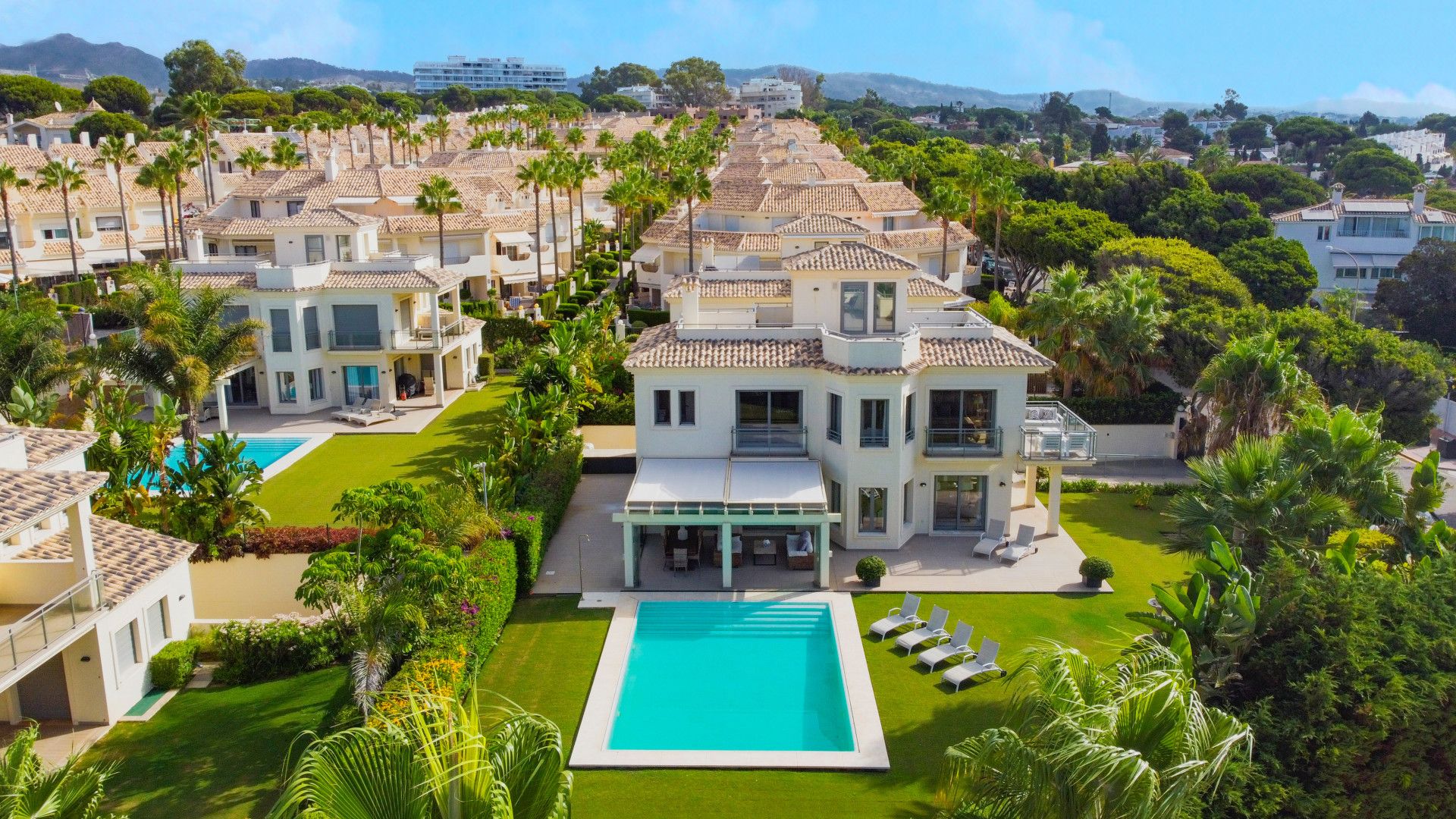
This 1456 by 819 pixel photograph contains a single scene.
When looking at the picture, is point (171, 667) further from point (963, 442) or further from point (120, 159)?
point (120, 159)

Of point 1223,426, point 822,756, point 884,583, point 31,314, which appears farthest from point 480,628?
point 31,314

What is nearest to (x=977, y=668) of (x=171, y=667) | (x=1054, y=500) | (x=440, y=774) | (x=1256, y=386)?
(x=1054, y=500)

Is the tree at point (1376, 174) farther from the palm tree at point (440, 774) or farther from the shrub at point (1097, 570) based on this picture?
the palm tree at point (440, 774)

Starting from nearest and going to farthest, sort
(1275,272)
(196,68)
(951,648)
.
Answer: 1. (951,648)
2. (1275,272)
3. (196,68)

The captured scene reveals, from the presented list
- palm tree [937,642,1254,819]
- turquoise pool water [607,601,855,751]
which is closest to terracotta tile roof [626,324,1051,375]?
turquoise pool water [607,601,855,751]

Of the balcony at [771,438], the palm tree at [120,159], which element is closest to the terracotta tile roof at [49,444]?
the balcony at [771,438]
